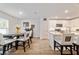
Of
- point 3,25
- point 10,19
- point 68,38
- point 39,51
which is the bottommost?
point 39,51

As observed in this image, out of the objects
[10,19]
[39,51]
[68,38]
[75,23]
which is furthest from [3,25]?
[68,38]

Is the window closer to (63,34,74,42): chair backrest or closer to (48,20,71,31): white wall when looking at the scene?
(48,20,71,31): white wall

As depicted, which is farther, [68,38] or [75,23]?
[68,38]

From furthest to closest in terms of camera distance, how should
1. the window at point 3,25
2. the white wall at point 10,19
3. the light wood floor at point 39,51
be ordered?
the light wood floor at point 39,51 → the white wall at point 10,19 → the window at point 3,25

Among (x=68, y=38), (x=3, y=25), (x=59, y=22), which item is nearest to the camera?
(x=3, y=25)

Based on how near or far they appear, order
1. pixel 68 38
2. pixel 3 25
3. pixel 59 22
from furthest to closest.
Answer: pixel 68 38 → pixel 59 22 → pixel 3 25

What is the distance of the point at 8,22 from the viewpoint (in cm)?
283

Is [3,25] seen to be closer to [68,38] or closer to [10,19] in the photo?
[10,19]

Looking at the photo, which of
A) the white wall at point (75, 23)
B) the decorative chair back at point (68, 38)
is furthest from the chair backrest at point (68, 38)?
the white wall at point (75, 23)

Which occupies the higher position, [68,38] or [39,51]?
[68,38]

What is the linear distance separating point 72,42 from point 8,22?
6.26 ft

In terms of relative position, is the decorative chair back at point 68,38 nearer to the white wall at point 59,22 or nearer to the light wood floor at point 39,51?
the white wall at point 59,22

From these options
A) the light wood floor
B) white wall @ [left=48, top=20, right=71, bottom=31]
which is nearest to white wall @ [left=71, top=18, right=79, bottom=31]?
white wall @ [left=48, top=20, right=71, bottom=31]

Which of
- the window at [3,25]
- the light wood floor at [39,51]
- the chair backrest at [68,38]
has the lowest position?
the light wood floor at [39,51]
